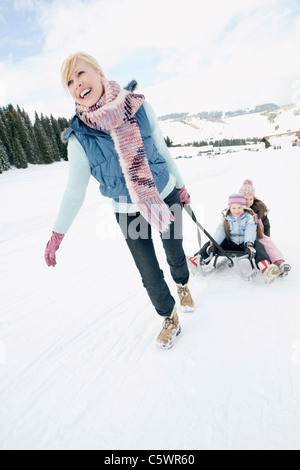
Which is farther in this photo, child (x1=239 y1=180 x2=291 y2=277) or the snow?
child (x1=239 y1=180 x2=291 y2=277)

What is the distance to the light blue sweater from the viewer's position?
168 centimetres

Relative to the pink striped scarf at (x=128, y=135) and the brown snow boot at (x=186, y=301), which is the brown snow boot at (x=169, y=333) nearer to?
the brown snow boot at (x=186, y=301)

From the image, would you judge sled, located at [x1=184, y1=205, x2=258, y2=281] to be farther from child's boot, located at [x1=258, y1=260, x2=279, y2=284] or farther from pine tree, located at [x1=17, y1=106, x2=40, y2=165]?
pine tree, located at [x1=17, y1=106, x2=40, y2=165]

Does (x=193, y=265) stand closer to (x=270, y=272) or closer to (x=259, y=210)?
(x=270, y=272)

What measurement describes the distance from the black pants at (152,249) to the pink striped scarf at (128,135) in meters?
0.15

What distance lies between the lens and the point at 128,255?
4531 mm

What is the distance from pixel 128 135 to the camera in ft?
5.45

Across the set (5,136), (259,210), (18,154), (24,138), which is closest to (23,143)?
(24,138)

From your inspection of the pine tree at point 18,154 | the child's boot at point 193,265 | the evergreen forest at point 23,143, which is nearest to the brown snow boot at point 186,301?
the child's boot at point 193,265

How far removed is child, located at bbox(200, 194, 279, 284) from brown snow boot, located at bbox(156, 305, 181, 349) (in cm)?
125

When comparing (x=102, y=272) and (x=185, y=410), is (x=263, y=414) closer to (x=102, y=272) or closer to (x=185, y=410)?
(x=185, y=410)

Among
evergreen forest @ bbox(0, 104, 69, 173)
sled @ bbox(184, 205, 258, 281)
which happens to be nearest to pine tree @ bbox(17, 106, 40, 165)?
evergreen forest @ bbox(0, 104, 69, 173)

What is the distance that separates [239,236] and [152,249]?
187 cm
